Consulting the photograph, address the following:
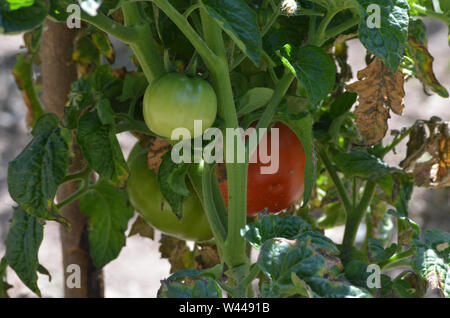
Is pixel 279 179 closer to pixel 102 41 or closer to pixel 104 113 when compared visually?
pixel 104 113

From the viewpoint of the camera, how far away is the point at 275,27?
72 centimetres

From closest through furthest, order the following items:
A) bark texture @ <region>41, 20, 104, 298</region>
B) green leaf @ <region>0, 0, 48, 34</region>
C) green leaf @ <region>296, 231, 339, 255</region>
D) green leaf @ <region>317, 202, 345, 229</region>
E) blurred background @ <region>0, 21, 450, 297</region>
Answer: green leaf @ <region>0, 0, 48, 34</region> < green leaf @ <region>296, 231, 339, 255</region> < bark texture @ <region>41, 20, 104, 298</region> < green leaf @ <region>317, 202, 345, 229</region> < blurred background @ <region>0, 21, 450, 297</region>

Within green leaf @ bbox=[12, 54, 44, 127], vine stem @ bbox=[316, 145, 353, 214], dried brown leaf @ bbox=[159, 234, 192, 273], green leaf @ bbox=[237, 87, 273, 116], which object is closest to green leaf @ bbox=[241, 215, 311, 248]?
green leaf @ bbox=[237, 87, 273, 116]

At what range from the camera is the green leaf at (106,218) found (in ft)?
2.69

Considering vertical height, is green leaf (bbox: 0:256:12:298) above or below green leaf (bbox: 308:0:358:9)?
below

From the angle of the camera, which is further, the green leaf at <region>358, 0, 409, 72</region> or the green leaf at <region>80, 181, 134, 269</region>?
the green leaf at <region>80, 181, 134, 269</region>

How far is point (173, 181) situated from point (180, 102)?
0.34 feet

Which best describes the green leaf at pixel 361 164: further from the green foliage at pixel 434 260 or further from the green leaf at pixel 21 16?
the green leaf at pixel 21 16

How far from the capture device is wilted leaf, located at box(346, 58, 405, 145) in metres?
0.66

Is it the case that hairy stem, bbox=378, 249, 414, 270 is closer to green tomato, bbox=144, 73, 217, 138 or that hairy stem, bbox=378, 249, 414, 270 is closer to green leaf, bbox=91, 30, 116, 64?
green tomato, bbox=144, 73, 217, 138

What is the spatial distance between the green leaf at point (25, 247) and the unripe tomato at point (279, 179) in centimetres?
23

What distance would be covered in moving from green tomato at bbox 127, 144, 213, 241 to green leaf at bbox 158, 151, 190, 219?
0.36 feet

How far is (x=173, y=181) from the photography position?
630 mm

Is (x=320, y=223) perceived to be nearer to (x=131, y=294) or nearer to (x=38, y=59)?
(x=38, y=59)
